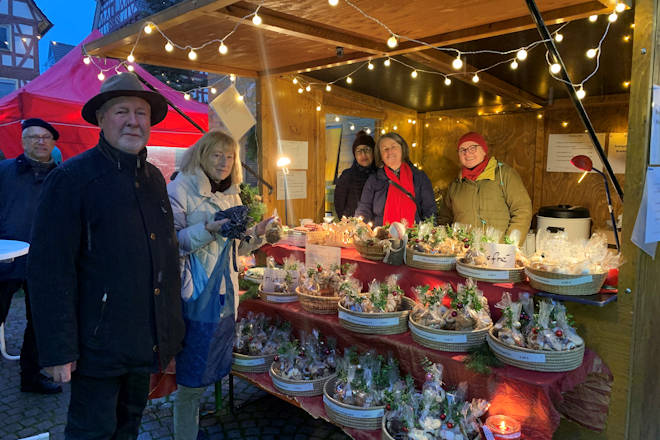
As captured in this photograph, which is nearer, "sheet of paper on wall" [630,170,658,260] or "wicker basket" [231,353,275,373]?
"sheet of paper on wall" [630,170,658,260]

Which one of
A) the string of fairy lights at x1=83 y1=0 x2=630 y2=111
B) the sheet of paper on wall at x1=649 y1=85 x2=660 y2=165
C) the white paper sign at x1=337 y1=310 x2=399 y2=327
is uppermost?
the string of fairy lights at x1=83 y1=0 x2=630 y2=111

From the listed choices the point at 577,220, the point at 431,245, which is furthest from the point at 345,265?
the point at 577,220

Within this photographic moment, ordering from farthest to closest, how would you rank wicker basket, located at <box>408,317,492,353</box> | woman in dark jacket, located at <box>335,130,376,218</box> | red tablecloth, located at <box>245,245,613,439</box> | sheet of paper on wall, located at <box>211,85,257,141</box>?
woman in dark jacket, located at <box>335,130,376,218</box> → sheet of paper on wall, located at <box>211,85,257,141</box> → wicker basket, located at <box>408,317,492,353</box> → red tablecloth, located at <box>245,245,613,439</box>

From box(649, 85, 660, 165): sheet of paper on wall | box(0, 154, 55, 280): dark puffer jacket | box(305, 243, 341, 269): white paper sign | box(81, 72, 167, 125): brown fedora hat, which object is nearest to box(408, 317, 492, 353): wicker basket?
box(305, 243, 341, 269): white paper sign

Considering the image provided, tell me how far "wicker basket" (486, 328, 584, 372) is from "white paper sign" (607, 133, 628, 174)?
15.8 feet

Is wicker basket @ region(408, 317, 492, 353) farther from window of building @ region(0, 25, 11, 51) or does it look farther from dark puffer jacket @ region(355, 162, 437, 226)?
window of building @ region(0, 25, 11, 51)

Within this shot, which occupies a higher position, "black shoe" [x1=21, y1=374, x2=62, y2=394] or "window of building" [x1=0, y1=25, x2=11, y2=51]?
"window of building" [x1=0, y1=25, x2=11, y2=51]

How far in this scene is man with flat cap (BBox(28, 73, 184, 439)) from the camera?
5.97 feet

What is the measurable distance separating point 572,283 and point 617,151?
185 inches

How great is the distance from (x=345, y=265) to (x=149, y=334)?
1.45 metres

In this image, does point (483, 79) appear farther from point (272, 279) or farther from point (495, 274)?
point (272, 279)

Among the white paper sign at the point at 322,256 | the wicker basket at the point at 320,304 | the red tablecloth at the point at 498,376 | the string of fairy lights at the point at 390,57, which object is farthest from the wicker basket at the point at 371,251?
the string of fairy lights at the point at 390,57

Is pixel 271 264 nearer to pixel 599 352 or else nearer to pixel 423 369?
pixel 423 369

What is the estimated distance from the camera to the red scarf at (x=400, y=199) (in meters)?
3.96
